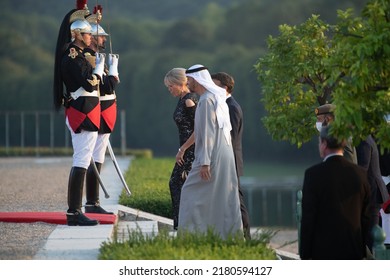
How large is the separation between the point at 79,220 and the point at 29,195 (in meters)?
4.42

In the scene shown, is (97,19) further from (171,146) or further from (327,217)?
(171,146)

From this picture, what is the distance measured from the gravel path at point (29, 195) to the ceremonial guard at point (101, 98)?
25.9 inches

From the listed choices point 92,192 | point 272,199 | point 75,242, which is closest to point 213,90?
point 75,242

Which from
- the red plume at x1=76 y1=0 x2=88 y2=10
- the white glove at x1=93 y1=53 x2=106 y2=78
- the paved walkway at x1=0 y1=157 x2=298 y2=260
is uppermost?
the red plume at x1=76 y1=0 x2=88 y2=10

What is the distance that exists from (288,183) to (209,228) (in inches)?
912

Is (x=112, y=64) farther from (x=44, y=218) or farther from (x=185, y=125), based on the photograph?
(x=44, y=218)

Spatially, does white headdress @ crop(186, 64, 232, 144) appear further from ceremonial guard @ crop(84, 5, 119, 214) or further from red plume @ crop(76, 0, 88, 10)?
red plume @ crop(76, 0, 88, 10)

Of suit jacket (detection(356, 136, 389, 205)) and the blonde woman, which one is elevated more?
the blonde woman

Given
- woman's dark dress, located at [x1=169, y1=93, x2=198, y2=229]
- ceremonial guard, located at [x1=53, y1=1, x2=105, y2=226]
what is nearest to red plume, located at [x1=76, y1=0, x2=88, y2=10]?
ceremonial guard, located at [x1=53, y1=1, x2=105, y2=226]

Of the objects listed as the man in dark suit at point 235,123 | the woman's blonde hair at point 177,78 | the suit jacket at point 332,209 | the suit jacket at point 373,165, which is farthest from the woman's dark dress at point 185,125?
the suit jacket at point 332,209

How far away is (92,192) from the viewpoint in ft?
37.0

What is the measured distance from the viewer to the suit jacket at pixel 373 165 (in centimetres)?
1032

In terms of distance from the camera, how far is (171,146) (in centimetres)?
4128

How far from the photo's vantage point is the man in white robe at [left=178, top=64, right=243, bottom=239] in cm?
949
